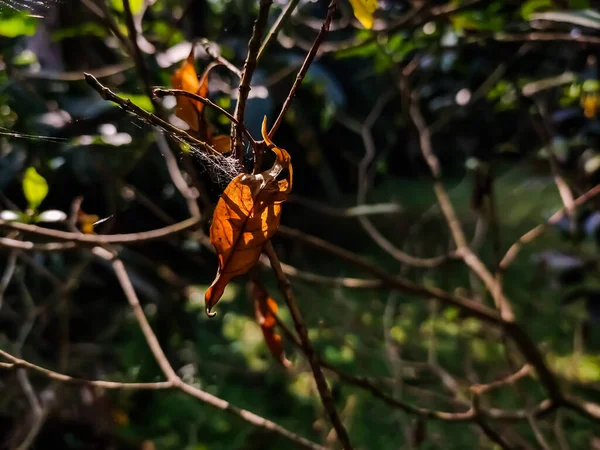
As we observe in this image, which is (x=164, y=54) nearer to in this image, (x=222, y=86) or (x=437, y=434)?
(x=222, y=86)

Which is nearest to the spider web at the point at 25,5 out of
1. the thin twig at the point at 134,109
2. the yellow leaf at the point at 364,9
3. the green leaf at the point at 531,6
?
the thin twig at the point at 134,109

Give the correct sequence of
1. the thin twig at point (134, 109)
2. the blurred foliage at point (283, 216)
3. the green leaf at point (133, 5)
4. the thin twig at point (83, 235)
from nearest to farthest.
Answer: the thin twig at point (134, 109) < the thin twig at point (83, 235) < the green leaf at point (133, 5) < the blurred foliage at point (283, 216)

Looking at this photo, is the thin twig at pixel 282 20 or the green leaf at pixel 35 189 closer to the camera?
the thin twig at pixel 282 20

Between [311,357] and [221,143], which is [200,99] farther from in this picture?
[311,357]

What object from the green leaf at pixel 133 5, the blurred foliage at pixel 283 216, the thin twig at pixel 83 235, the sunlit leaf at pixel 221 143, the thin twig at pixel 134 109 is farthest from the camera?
the blurred foliage at pixel 283 216

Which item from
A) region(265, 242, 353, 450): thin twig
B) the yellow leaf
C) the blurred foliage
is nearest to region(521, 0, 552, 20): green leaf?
the blurred foliage

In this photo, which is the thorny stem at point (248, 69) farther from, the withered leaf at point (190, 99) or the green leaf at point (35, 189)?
the green leaf at point (35, 189)
